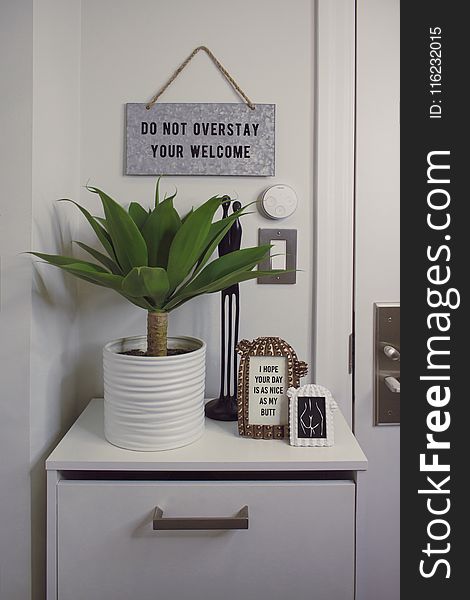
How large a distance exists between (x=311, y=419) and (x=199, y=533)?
0.93ft

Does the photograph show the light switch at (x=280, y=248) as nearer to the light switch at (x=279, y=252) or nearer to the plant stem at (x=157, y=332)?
the light switch at (x=279, y=252)

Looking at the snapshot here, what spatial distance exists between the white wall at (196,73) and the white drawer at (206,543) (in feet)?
1.94

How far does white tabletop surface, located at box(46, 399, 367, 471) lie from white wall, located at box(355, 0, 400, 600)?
314mm

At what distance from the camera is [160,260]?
1.12 m

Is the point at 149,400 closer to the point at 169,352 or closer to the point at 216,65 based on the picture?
the point at 169,352

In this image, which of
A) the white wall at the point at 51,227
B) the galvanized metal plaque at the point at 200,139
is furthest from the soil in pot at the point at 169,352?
the galvanized metal plaque at the point at 200,139

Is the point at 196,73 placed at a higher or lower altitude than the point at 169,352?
higher

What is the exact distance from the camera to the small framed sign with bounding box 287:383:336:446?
3.53 ft

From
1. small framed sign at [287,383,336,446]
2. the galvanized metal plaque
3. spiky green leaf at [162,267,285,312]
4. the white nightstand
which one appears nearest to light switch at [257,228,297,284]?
the galvanized metal plaque

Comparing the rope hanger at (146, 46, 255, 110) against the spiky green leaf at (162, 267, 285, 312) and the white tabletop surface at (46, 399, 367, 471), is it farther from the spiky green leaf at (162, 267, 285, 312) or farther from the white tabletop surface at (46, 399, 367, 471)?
the white tabletop surface at (46, 399, 367, 471)

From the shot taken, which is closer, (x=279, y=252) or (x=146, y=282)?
(x=146, y=282)

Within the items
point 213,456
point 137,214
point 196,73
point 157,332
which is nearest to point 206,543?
point 213,456

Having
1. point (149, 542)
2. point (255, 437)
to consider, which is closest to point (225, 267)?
point (255, 437)

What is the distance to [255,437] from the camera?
1111 millimetres
